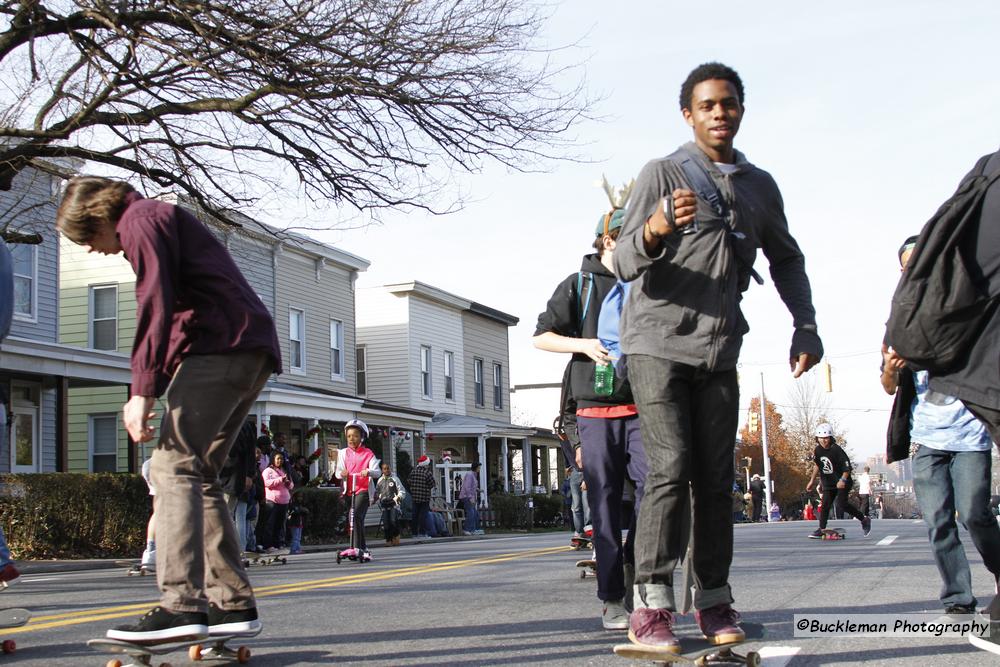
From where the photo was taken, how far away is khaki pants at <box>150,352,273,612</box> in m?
4.11

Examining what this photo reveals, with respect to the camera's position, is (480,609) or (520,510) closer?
(480,609)

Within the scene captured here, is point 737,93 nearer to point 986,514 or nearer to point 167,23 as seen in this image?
point 986,514

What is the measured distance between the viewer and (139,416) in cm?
410

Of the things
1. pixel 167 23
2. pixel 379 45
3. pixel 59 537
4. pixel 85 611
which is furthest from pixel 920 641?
pixel 59 537

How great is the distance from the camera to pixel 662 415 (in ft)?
13.1

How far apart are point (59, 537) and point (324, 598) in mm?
9711

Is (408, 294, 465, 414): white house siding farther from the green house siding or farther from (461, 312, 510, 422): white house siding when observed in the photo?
the green house siding

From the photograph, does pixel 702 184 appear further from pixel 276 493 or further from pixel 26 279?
pixel 26 279

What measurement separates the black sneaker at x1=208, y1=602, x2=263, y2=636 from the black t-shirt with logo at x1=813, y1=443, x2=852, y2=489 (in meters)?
14.0

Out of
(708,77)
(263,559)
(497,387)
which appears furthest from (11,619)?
(497,387)

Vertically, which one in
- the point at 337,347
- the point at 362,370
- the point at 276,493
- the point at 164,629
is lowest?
the point at 164,629

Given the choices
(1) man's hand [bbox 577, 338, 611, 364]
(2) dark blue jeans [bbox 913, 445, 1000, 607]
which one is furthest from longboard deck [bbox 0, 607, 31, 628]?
(2) dark blue jeans [bbox 913, 445, 1000, 607]

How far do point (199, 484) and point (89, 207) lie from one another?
1196mm

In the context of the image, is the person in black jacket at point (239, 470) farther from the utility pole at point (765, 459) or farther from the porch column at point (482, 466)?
the utility pole at point (765, 459)
